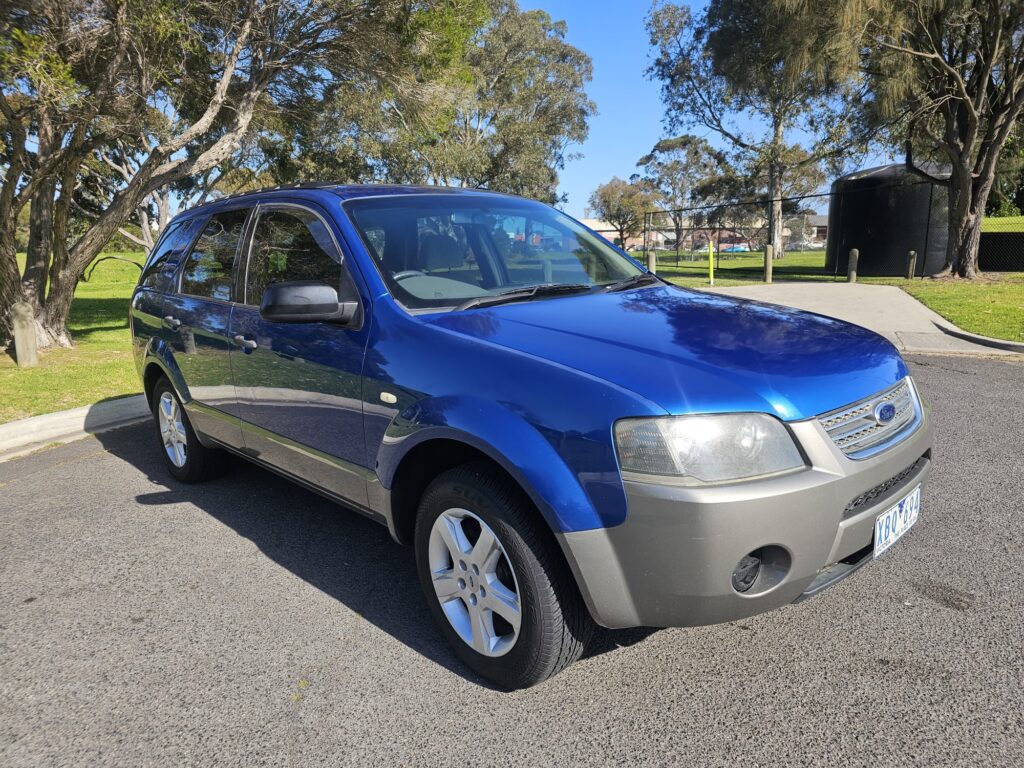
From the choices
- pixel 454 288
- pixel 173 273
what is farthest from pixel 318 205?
pixel 173 273

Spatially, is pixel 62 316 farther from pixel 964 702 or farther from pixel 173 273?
pixel 964 702

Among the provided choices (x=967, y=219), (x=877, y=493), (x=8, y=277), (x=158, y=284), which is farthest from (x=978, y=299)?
(x=8, y=277)

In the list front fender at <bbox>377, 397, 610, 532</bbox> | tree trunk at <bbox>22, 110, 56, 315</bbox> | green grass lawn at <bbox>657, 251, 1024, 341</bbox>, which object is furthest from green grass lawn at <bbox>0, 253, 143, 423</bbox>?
green grass lawn at <bbox>657, 251, 1024, 341</bbox>

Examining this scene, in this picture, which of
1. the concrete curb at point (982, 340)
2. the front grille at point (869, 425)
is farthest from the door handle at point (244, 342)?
the concrete curb at point (982, 340)

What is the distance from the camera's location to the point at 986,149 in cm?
1705

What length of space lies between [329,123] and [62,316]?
7995mm

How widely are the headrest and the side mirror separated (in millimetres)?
481

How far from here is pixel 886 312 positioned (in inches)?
469

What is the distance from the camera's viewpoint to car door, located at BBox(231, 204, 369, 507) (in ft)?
9.82

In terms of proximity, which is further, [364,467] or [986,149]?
[986,149]

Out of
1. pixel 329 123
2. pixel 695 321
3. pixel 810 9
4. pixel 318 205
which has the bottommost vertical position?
pixel 695 321

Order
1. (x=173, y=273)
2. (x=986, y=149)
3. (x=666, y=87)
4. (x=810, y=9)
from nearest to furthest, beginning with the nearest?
(x=173, y=273) → (x=810, y=9) → (x=986, y=149) → (x=666, y=87)

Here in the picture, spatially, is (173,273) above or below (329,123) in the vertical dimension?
below

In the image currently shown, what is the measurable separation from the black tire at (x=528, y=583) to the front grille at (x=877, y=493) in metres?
0.92
